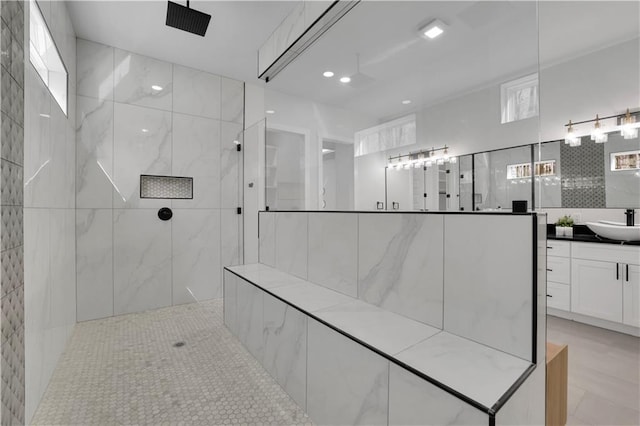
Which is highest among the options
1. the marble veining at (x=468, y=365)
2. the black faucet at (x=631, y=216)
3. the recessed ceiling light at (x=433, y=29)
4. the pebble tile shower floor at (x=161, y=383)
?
the recessed ceiling light at (x=433, y=29)

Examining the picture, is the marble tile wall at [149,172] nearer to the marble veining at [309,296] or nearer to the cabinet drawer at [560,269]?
the marble veining at [309,296]

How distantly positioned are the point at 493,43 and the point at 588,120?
2953mm

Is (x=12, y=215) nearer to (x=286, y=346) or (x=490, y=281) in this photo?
(x=286, y=346)

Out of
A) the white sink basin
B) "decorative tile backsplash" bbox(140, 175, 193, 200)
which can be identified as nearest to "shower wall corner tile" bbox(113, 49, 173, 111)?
"decorative tile backsplash" bbox(140, 175, 193, 200)

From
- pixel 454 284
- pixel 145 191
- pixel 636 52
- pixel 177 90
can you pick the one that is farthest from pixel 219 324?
pixel 636 52

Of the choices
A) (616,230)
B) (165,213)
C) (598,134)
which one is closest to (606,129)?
(598,134)

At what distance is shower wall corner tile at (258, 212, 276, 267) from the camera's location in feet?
9.51

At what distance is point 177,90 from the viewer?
3508 millimetres

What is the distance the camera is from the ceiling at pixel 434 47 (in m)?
1.19

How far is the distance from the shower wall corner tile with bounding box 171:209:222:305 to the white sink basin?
422 cm

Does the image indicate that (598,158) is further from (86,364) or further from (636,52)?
(86,364)

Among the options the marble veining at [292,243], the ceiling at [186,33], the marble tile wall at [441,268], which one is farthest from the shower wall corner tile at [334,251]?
the ceiling at [186,33]

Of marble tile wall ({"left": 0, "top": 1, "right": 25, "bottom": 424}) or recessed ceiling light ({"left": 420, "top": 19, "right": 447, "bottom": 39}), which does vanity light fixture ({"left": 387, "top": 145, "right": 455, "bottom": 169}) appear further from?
marble tile wall ({"left": 0, "top": 1, "right": 25, "bottom": 424})

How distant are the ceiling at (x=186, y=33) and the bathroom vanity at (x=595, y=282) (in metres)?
3.67
